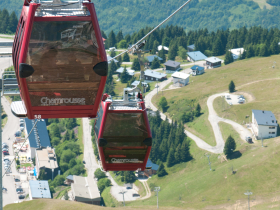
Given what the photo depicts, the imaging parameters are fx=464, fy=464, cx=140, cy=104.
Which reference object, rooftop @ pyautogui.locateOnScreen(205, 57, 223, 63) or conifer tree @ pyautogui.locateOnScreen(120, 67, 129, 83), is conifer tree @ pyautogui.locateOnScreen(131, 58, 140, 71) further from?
rooftop @ pyautogui.locateOnScreen(205, 57, 223, 63)

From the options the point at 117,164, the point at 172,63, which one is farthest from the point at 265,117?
the point at 117,164

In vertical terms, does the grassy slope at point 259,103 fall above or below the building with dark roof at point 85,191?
above

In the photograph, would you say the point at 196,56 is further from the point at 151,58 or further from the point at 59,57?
the point at 59,57

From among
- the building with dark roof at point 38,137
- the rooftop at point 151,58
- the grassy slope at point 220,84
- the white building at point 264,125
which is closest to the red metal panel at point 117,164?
the white building at point 264,125

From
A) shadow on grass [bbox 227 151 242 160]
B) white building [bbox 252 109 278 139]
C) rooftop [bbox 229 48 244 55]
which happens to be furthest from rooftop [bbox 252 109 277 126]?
rooftop [bbox 229 48 244 55]

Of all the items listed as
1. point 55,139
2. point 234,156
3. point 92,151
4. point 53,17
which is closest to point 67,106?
point 53,17

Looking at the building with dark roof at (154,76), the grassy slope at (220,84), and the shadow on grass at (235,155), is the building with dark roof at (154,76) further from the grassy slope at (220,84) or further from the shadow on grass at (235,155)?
the shadow on grass at (235,155)

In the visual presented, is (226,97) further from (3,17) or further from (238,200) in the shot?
(3,17)

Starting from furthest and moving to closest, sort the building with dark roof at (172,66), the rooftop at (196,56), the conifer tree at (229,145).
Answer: the rooftop at (196,56), the building with dark roof at (172,66), the conifer tree at (229,145)
